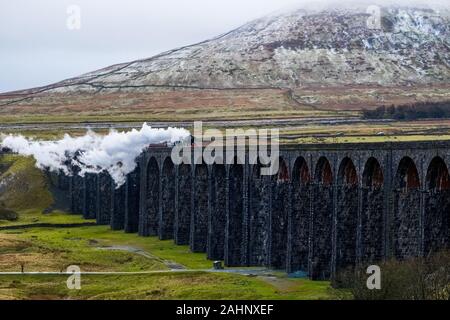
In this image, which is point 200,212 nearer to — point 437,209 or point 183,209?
point 183,209

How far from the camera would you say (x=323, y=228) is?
67250mm

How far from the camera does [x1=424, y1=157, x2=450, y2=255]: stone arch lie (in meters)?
54.5

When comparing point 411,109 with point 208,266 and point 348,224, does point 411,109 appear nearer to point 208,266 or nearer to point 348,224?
point 208,266

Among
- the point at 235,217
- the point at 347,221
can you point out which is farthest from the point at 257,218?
the point at 347,221

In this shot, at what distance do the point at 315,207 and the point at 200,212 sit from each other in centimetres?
2384

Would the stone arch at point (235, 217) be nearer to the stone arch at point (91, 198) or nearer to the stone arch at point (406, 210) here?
the stone arch at point (406, 210)

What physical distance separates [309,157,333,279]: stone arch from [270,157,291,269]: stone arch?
20.2 ft

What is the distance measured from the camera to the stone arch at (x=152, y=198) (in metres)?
104

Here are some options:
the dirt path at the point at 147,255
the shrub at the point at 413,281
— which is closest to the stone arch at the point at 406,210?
the shrub at the point at 413,281

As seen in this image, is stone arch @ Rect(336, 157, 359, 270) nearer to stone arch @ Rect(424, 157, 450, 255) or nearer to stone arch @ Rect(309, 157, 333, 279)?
stone arch @ Rect(309, 157, 333, 279)

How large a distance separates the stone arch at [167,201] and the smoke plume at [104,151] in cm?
772

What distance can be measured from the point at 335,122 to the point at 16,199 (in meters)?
49.2

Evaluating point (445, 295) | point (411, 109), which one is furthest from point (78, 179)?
point (445, 295)

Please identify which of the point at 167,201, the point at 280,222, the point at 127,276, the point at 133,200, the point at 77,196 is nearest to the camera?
the point at 127,276
